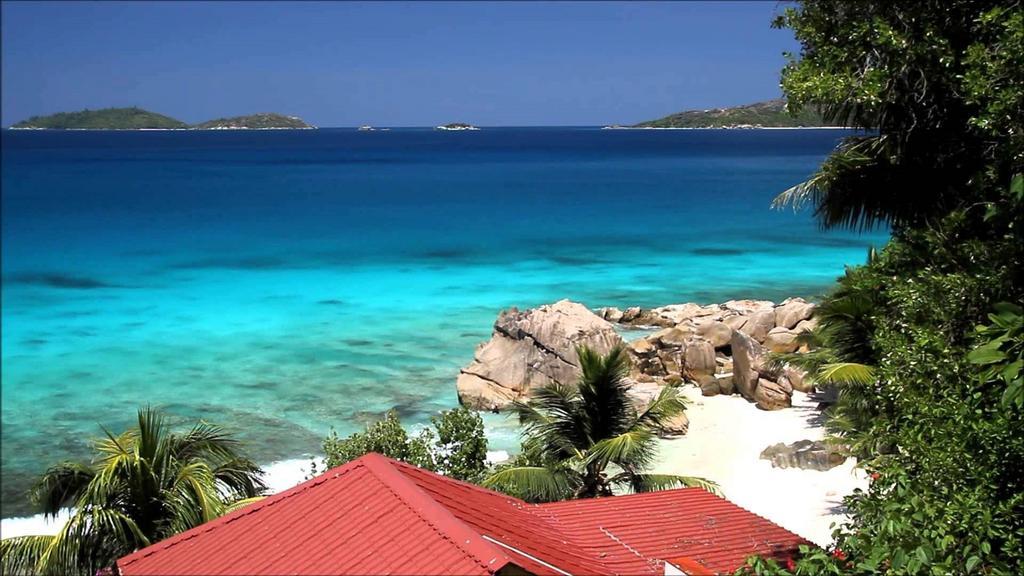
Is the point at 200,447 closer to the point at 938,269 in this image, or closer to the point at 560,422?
the point at 560,422

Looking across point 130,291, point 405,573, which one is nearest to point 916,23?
point 405,573

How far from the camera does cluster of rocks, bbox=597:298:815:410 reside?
24391 mm

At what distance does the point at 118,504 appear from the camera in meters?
10.8

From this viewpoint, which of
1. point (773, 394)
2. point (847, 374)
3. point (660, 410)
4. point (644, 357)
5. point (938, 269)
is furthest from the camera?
point (644, 357)

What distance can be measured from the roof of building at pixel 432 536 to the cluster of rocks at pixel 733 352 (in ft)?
44.1

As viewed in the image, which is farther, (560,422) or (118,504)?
(560,422)

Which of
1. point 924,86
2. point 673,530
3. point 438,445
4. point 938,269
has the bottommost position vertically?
point 438,445

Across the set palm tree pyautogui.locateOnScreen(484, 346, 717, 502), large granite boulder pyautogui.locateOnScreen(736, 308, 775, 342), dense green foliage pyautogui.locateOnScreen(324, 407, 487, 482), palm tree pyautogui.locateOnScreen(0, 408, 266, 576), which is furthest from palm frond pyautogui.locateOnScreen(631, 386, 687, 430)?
large granite boulder pyautogui.locateOnScreen(736, 308, 775, 342)

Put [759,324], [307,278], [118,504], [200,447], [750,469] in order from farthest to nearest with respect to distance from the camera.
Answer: [307,278], [759,324], [750,469], [200,447], [118,504]

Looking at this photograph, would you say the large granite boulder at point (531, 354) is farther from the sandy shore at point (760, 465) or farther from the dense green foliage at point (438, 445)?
the dense green foliage at point (438, 445)

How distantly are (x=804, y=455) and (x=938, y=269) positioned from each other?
35.2 ft

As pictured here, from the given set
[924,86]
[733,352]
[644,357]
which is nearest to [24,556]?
[924,86]

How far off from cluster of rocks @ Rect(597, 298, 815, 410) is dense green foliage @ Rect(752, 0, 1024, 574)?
12130mm

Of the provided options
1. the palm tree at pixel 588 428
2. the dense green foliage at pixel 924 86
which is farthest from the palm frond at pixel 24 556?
the dense green foliage at pixel 924 86
